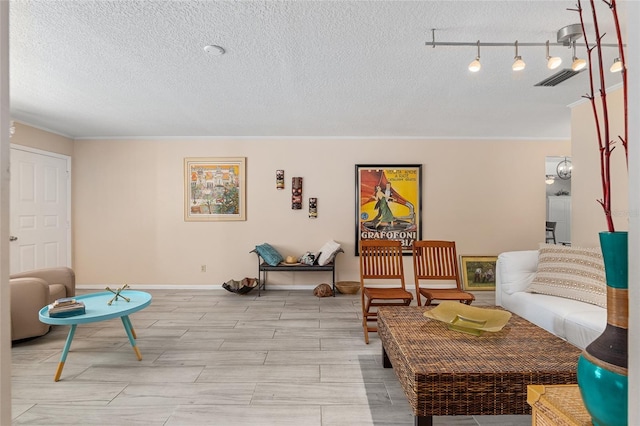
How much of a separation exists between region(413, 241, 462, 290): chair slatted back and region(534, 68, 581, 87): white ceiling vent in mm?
1760

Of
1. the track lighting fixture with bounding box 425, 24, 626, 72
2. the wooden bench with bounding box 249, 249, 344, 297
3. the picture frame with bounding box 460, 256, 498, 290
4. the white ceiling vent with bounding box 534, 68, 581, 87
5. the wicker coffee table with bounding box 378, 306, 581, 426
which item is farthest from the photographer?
the picture frame with bounding box 460, 256, 498, 290

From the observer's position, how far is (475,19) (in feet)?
6.56

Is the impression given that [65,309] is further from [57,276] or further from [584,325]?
[584,325]

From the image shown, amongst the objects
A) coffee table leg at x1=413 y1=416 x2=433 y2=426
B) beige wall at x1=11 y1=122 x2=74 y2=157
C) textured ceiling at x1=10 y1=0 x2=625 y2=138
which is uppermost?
textured ceiling at x1=10 y1=0 x2=625 y2=138

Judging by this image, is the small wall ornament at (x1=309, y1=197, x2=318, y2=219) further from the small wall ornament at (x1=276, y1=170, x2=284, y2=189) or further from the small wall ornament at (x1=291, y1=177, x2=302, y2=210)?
the small wall ornament at (x1=276, y1=170, x2=284, y2=189)

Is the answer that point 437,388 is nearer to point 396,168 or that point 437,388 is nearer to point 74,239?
point 396,168

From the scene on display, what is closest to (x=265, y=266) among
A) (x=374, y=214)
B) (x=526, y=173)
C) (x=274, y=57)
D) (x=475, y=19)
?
(x=374, y=214)

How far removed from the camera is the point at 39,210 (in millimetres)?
4461

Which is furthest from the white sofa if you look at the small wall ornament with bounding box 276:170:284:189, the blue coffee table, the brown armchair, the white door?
the white door

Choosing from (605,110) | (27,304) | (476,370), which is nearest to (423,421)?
(476,370)

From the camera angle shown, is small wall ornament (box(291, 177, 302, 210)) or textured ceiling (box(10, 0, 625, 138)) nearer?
textured ceiling (box(10, 0, 625, 138))

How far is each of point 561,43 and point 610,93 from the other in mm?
1448

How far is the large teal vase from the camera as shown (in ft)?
2.05

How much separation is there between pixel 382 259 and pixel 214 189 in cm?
298
